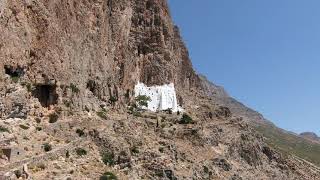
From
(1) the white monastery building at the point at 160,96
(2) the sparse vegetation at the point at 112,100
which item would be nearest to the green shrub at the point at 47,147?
(2) the sparse vegetation at the point at 112,100

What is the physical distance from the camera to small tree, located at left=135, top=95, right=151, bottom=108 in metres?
67.3

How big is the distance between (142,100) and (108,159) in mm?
23564

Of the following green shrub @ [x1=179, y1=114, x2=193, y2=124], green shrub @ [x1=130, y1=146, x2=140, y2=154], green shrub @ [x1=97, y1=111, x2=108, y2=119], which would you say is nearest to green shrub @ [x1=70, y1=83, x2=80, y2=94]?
green shrub @ [x1=97, y1=111, x2=108, y2=119]

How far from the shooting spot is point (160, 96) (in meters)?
73.1

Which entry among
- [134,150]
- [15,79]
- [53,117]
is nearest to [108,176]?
[134,150]

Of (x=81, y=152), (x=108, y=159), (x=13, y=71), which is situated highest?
(x=13, y=71)

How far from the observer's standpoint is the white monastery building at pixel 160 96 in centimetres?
7101

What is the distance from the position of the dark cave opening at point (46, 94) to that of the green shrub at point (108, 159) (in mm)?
7151

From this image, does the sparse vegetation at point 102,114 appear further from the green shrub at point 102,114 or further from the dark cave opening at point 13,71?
the dark cave opening at point 13,71

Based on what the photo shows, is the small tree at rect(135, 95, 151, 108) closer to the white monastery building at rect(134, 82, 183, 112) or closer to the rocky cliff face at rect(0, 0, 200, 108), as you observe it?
the white monastery building at rect(134, 82, 183, 112)

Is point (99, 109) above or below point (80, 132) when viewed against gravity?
above

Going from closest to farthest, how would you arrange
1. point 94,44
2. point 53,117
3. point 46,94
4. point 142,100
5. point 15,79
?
point 15,79 < point 53,117 < point 46,94 < point 94,44 < point 142,100

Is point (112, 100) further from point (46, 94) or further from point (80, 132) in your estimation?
point (80, 132)

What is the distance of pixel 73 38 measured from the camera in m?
53.3
